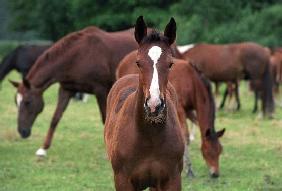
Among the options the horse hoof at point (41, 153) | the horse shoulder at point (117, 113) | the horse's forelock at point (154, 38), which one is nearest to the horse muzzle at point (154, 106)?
the horse's forelock at point (154, 38)

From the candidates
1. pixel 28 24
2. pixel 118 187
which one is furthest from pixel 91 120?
pixel 28 24

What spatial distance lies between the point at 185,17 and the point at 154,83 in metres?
28.3

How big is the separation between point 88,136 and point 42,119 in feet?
10.1

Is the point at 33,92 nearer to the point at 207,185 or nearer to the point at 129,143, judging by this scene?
the point at 207,185

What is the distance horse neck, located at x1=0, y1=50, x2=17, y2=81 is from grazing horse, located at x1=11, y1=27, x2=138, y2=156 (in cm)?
629

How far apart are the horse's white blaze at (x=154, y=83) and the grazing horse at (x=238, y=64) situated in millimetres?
11837

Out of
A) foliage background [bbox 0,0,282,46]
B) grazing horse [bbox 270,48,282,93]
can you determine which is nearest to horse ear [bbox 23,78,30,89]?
grazing horse [bbox 270,48,282,93]

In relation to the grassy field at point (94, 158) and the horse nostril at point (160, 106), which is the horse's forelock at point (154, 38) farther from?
the grassy field at point (94, 158)

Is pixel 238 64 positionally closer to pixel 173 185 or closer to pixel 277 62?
pixel 277 62

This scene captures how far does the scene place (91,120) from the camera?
611 inches

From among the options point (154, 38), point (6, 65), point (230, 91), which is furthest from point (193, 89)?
point (230, 91)

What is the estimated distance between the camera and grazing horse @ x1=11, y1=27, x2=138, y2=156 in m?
10.5

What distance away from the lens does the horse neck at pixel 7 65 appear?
16.9 m

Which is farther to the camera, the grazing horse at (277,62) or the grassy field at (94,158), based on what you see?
the grazing horse at (277,62)
